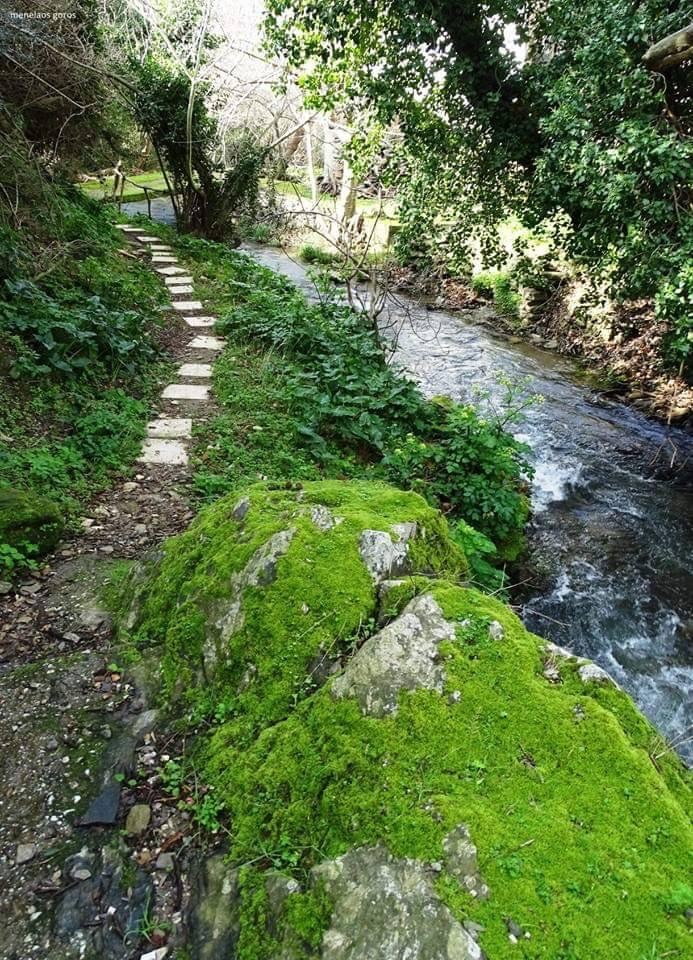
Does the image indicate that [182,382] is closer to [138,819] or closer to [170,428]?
[170,428]

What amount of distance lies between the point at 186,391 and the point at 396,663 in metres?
4.94

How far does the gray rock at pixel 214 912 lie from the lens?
161 cm

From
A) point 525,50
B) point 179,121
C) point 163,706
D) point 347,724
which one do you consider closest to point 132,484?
point 163,706

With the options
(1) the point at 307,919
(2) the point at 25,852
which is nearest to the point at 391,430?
(2) the point at 25,852

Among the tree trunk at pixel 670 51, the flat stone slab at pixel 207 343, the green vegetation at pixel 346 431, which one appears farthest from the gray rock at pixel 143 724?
the tree trunk at pixel 670 51

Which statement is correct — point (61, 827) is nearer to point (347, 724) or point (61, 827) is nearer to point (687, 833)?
point (347, 724)

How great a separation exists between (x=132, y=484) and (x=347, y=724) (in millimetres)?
3314

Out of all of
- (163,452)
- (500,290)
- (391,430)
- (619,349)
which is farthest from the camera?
(500,290)

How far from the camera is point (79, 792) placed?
83.0 inches

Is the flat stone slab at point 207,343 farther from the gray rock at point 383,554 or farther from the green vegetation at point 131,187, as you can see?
the green vegetation at point 131,187

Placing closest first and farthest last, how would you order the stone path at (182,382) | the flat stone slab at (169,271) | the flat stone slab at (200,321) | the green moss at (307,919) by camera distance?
the green moss at (307,919) < the stone path at (182,382) < the flat stone slab at (200,321) < the flat stone slab at (169,271)

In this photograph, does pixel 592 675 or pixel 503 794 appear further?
pixel 592 675

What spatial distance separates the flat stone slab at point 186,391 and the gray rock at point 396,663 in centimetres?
461

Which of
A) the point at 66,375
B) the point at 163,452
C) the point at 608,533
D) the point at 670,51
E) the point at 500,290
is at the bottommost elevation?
the point at 608,533
